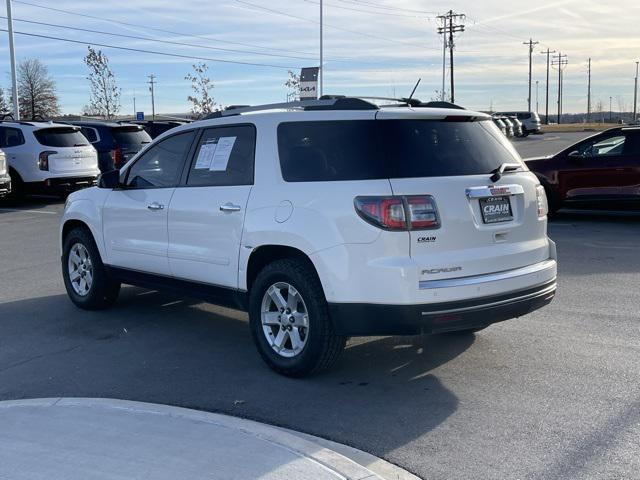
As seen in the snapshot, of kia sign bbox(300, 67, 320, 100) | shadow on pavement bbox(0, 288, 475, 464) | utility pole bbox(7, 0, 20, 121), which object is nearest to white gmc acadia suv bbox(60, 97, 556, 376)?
shadow on pavement bbox(0, 288, 475, 464)

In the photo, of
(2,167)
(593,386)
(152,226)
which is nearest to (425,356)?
(593,386)

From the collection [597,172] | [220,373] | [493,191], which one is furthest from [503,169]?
[597,172]

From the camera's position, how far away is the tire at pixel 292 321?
5164 mm

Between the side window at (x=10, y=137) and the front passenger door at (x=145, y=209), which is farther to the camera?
the side window at (x=10, y=137)

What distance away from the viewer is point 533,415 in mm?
→ 4699

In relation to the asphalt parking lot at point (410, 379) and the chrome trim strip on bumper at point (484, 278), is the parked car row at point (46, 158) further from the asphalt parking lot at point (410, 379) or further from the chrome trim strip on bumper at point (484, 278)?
the chrome trim strip on bumper at point (484, 278)

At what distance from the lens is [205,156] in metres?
6.24

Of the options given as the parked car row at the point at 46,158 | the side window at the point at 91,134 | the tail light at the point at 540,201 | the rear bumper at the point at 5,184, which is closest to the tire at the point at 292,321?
the tail light at the point at 540,201

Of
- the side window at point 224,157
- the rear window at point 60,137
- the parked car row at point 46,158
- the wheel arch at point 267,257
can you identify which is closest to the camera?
the wheel arch at point 267,257

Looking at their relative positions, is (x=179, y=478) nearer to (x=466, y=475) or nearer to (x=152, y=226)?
(x=466, y=475)

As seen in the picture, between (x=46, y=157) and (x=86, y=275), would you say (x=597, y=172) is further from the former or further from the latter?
(x=46, y=157)

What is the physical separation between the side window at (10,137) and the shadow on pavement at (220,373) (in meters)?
11.2

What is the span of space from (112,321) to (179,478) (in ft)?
12.2

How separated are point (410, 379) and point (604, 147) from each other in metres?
9.60
